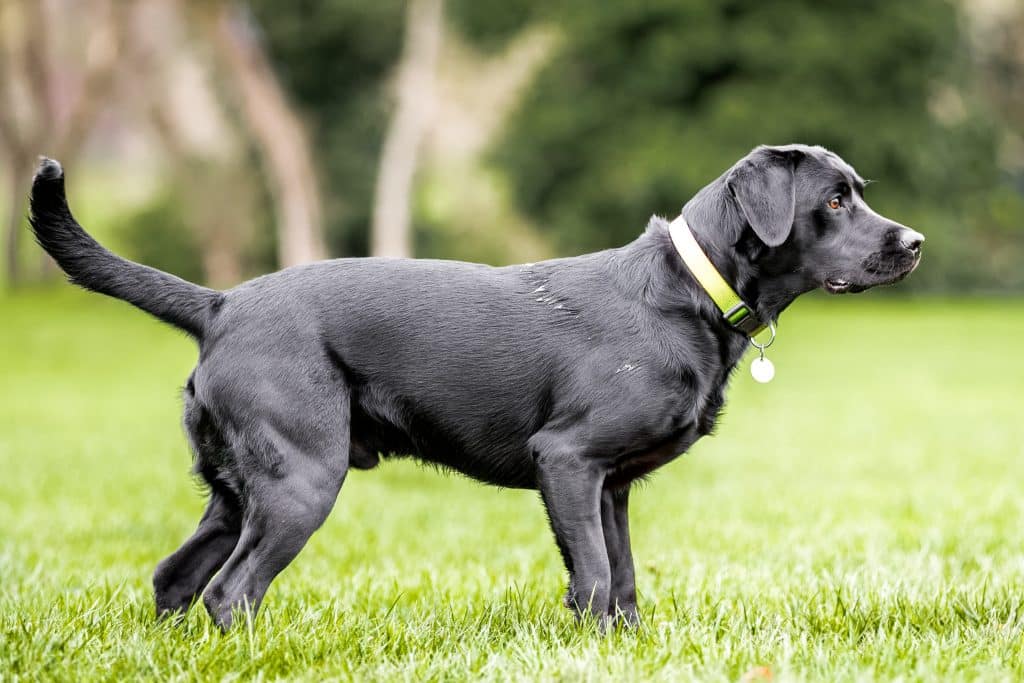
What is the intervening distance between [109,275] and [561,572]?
2398mm

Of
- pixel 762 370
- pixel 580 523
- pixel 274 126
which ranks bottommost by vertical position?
pixel 580 523

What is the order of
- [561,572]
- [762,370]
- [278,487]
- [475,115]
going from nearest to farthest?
1. [278,487]
2. [762,370]
3. [561,572]
4. [475,115]

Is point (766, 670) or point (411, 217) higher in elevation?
point (411, 217)

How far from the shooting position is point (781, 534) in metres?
5.83

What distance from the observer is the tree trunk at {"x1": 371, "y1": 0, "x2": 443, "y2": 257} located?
2603 centimetres

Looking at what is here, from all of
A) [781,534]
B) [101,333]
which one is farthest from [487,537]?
[101,333]

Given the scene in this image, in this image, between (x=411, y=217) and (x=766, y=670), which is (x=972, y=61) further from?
(x=766, y=670)

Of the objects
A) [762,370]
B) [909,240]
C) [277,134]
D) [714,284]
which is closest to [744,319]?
[714,284]

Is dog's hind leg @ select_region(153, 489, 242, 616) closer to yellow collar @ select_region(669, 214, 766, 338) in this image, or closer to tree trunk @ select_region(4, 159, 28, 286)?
yellow collar @ select_region(669, 214, 766, 338)

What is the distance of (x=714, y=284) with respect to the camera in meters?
3.63

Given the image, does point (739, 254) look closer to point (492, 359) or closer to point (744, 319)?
point (744, 319)

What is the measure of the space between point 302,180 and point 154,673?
24046 mm

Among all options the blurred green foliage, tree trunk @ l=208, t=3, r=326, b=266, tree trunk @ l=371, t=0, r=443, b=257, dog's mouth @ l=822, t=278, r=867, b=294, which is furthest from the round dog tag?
tree trunk @ l=208, t=3, r=326, b=266

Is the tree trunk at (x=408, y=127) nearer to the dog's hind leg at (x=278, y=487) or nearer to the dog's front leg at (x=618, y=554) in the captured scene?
the dog's front leg at (x=618, y=554)
